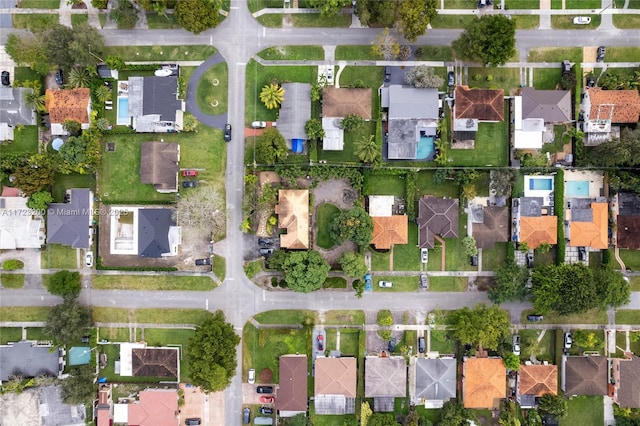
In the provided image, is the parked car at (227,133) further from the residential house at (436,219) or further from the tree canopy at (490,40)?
the tree canopy at (490,40)

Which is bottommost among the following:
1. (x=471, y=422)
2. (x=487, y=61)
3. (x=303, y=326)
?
→ (x=471, y=422)

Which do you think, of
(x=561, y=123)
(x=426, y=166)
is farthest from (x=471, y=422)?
(x=561, y=123)

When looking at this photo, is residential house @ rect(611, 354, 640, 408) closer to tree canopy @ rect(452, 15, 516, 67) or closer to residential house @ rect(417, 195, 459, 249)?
residential house @ rect(417, 195, 459, 249)

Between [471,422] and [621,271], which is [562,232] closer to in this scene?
[621,271]

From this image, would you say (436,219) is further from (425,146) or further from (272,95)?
(272,95)

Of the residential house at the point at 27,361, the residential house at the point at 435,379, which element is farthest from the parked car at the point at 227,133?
the residential house at the point at 435,379

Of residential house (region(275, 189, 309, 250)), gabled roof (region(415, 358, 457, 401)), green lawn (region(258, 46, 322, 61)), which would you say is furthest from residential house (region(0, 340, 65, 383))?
green lawn (region(258, 46, 322, 61))
